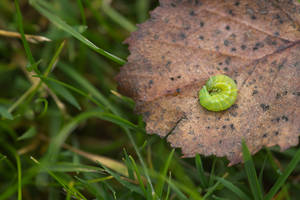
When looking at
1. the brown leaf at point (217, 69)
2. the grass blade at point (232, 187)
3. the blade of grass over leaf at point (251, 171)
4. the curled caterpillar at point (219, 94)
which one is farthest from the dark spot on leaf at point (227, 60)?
the grass blade at point (232, 187)

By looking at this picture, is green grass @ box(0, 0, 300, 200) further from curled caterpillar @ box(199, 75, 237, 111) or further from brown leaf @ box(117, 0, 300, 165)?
curled caterpillar @ box(199, 75, 237, 111)

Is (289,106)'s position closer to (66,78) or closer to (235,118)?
(235,118)

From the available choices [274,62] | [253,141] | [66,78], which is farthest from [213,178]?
[66,78]

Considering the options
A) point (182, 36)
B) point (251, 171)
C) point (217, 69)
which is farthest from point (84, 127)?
point (251, 171)

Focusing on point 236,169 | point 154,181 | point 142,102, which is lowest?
point 154,181

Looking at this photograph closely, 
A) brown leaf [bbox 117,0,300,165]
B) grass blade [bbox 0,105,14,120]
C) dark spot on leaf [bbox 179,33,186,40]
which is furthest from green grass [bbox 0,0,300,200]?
dark spot on leaf [bbox 179,33,186,40]

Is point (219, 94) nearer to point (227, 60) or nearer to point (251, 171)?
point (227, 60)
